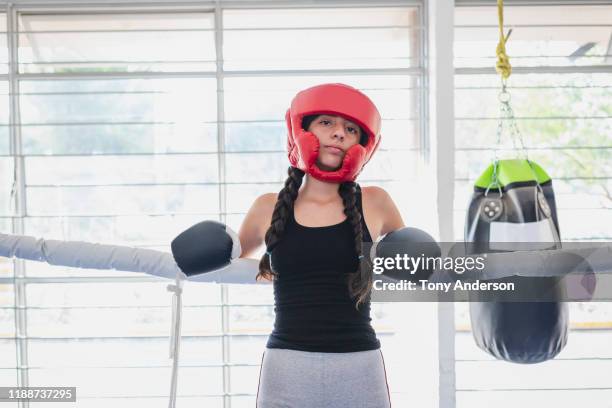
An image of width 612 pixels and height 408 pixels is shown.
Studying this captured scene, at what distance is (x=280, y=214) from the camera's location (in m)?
1.50

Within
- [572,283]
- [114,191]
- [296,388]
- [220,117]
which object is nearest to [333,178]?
[296,388]

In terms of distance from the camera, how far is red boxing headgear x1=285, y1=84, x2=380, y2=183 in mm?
1507

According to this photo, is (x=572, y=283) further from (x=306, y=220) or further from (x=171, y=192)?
(x=171, y=192)

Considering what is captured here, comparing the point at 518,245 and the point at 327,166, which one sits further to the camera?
the point at 518,245

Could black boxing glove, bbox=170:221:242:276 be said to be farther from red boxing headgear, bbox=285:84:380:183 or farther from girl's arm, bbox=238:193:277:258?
red boxing headgear, bbox=285:84:380:183

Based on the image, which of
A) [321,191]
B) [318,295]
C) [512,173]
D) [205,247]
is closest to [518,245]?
[512,173]

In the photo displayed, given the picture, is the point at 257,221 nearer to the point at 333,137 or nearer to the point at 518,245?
the point at 333,137

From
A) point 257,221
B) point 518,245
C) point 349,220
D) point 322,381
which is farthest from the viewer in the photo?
point 518,245

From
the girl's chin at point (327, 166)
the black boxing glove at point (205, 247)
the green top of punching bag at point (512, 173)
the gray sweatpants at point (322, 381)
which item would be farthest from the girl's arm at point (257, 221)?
the green top of punching bag at point (512, 173)

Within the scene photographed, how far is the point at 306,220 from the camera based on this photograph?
153cm

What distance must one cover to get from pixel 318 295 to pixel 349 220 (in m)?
0.19

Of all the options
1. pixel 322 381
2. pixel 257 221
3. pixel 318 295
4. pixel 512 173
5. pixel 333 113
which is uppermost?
pixel 333 113

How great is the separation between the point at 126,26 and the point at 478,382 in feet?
14.1

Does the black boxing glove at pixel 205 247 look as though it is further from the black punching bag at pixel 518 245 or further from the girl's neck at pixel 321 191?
the black punching bag at pixel 518 245
